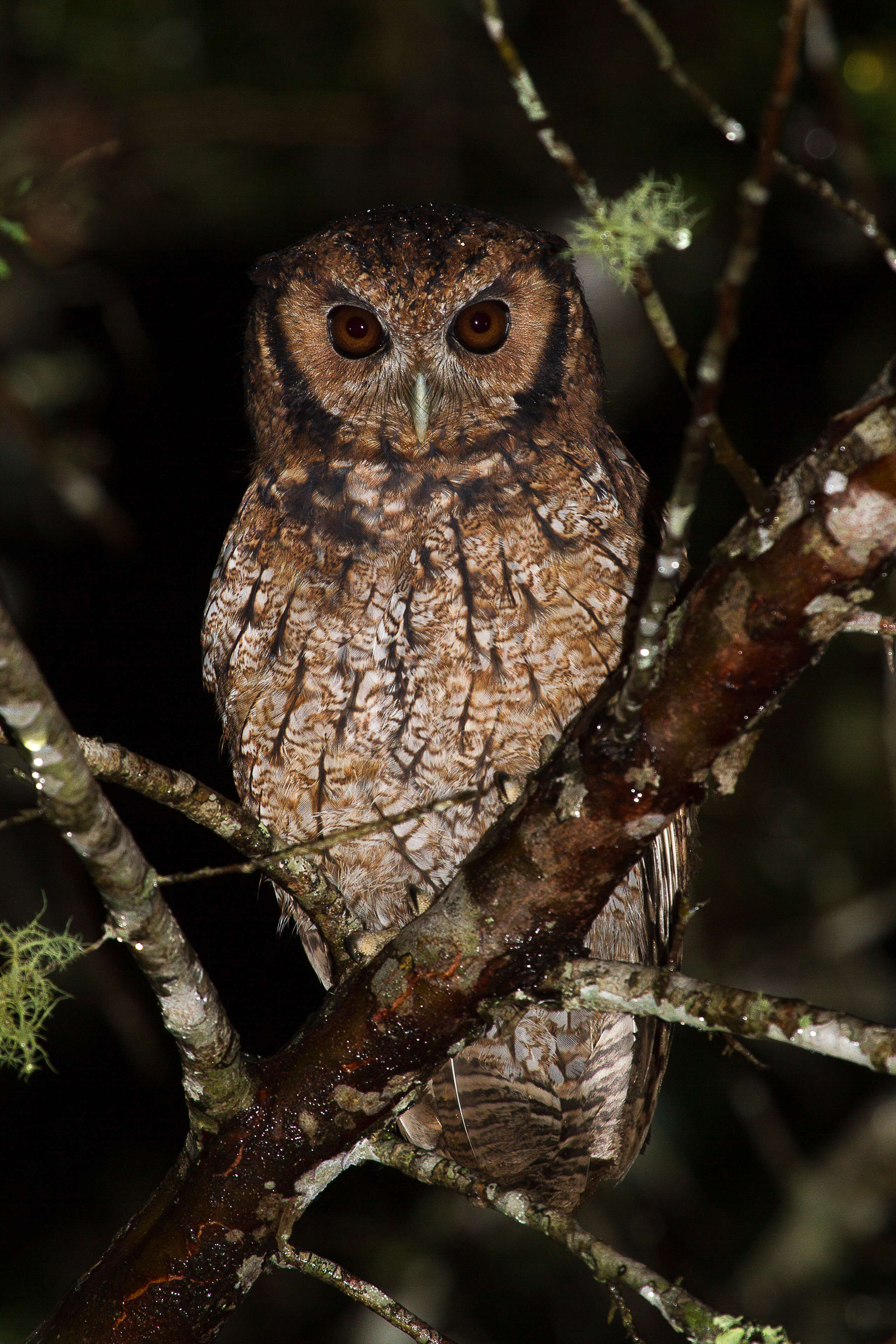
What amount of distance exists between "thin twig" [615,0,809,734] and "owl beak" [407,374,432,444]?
0.92 metres

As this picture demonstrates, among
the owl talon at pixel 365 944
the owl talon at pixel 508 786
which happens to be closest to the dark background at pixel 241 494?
the owl talon at pixel 365 944

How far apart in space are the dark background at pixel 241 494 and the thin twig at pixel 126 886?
1.73 m

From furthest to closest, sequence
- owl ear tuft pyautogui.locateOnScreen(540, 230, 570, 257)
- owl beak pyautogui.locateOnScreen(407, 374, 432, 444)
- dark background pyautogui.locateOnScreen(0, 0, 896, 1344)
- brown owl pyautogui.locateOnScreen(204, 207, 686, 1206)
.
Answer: dark background pyautogui.locateOnScreen(0, 0, 896, 1344), owl ear tuft pyautogui.locateOnScreen(540, 230, 570, 257), owl beak pyautogui.locateOnScreen(407, 374, 432, 444), brown owl pyautogui.locateOnScreen(204, 207, 686, 1206)

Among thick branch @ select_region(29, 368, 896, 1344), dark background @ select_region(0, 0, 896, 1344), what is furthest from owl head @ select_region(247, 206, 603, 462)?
dark background @ select_region(0, 0, 896, 1344)

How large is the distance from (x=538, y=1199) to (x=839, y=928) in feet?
4.92

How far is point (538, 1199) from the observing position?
2477 millimetres

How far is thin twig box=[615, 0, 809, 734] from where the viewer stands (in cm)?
80

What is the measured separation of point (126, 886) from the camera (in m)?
1.27

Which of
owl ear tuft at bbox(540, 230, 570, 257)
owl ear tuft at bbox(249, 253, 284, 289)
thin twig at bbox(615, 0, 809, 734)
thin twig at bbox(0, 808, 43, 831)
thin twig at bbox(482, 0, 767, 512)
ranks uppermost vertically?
owl ear tuft at bbox(540, 230, 570, 257)

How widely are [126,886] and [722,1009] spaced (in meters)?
0.64

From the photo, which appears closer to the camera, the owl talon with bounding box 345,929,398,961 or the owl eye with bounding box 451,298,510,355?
the owl talon with bounding box 345,929,398,961

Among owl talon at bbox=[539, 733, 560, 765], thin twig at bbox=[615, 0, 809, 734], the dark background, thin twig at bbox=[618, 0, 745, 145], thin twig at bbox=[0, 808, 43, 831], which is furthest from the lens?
the dark background

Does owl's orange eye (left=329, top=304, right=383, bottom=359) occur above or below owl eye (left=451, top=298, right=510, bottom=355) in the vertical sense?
below

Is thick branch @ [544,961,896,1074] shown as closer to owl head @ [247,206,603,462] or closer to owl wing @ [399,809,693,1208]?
owl wing @ [399,809,693,1208]
